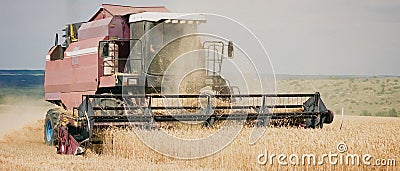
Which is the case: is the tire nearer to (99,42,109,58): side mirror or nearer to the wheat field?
the wheat field

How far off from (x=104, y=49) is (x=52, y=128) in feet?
6.96

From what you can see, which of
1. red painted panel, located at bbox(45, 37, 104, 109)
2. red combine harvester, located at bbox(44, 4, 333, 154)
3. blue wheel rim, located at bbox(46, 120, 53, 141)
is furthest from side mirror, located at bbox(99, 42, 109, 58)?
blue wheel rim, located at bbox(46, 120, 53, 141)

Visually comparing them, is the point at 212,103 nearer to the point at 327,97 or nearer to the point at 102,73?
the point at 102,73

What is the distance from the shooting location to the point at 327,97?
5275cm

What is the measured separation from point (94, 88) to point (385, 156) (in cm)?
601

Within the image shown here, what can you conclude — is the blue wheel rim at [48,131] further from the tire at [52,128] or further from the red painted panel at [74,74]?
the red painted panel at [74,74]

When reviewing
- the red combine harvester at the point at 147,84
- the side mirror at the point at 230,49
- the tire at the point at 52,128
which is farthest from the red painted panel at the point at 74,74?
the side mirror at the point at 230,49

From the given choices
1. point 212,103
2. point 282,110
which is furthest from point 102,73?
point 282,110

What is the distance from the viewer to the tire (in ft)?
44.1

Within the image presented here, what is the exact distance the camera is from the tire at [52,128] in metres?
13.4

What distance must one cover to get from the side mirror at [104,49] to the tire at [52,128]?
181cm

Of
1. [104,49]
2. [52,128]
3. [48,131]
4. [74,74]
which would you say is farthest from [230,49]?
[48,131]

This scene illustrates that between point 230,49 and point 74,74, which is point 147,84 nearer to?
point 230,49

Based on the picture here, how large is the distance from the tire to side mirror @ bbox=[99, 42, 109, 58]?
1807 mm
